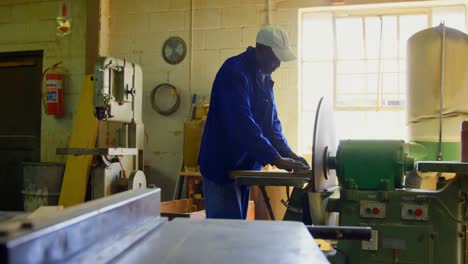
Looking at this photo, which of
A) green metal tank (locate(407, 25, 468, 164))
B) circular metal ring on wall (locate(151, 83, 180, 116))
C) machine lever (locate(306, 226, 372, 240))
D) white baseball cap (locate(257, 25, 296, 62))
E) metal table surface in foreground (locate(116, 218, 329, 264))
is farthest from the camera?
circular metal ring on wall (locate(151, 83, 180, 116))

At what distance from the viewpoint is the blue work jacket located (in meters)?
1.90

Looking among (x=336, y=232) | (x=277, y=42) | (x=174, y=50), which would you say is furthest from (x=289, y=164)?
(x=174, y=50)

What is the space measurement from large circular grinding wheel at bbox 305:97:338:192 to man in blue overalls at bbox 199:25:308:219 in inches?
4.2

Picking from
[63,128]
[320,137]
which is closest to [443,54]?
[320,137]

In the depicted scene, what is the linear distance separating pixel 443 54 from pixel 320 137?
1439mm

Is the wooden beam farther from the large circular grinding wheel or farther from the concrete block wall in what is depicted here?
the large circular grinding wheel

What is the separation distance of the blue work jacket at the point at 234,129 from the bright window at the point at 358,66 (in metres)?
1.59

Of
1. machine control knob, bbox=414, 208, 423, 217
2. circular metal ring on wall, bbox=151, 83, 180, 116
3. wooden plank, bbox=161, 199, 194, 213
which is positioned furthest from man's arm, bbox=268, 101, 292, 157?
circular metal ring on wall, bbox=151, 83, 180, 116

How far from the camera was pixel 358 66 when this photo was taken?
3594 millimetres

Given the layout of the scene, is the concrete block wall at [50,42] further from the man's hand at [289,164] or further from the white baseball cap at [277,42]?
the man's hand at [289,164]

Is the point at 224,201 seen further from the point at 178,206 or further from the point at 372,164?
the point at 178,206

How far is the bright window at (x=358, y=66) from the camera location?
354cm

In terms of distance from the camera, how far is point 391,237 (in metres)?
1.62

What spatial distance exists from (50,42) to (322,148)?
312 centimetres
